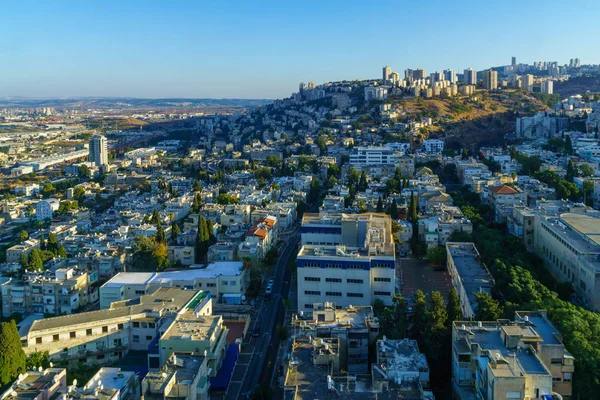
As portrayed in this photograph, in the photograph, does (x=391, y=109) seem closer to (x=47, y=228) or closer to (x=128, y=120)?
(x=47, y=228)

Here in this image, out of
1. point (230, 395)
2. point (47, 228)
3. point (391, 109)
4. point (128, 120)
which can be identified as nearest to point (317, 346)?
point (230, 395)

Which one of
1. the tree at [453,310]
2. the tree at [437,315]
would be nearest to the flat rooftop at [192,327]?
the tree at [437,315]

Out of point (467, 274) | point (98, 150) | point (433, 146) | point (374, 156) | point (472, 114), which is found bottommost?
point (467, 274)

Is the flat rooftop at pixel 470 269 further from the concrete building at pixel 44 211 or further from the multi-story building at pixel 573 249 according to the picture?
the concrete building at pixel 44 211

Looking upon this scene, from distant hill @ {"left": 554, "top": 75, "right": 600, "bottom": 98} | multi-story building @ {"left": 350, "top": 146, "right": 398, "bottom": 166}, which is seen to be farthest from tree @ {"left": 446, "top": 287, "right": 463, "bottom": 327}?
distant hill @ {"left": 554, "top": 75, "right": 600, "bottom": 98}

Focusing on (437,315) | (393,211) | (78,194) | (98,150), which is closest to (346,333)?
(437,315)

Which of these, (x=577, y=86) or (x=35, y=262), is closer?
(x=35, y=262)

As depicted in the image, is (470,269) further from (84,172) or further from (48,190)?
(84,172)
